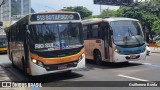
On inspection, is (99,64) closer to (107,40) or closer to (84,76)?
(107,40)

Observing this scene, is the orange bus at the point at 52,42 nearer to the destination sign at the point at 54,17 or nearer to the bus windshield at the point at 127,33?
the destination sign at the point at 54,17

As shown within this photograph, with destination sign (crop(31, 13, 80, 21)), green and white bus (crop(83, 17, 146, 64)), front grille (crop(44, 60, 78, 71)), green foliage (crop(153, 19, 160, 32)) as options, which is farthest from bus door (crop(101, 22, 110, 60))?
green foliage (crop(153, 19, 160, 32))

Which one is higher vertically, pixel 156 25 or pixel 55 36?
pixel 55 36

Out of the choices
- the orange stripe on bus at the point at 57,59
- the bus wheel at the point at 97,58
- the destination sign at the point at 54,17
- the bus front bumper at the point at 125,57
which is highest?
the destination sign at the point at 54,17

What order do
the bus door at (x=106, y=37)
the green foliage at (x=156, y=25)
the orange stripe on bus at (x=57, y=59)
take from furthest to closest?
the green foliage at (x=156, y=25), the bus door at (x=106, y=37), the orange stripe on bus at (x=57, y=59)

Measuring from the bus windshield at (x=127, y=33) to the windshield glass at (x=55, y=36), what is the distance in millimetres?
3274

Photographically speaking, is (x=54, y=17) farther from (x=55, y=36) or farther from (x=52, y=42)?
(x=52, y=42)

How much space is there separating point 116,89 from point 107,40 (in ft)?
22.2

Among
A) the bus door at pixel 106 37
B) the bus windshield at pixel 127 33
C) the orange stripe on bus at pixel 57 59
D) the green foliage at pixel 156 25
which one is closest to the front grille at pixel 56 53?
the orange stripe on bus at pixel 57 59

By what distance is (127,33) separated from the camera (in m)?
16.4

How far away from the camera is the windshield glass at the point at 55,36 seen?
1259 cm

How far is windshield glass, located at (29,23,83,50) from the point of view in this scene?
12.6 metres

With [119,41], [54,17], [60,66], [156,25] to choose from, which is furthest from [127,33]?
[156,25]

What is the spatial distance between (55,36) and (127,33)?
4.91 m
